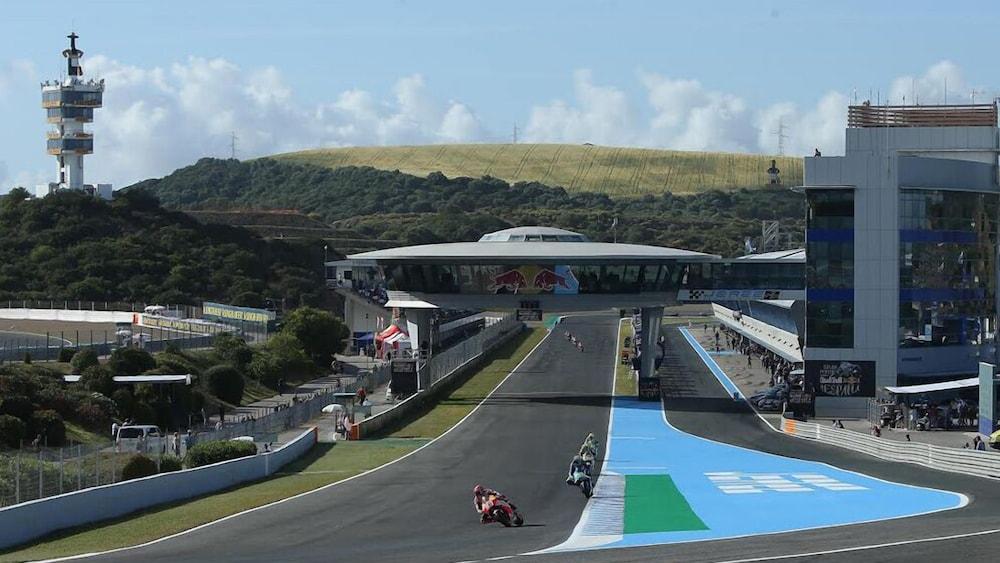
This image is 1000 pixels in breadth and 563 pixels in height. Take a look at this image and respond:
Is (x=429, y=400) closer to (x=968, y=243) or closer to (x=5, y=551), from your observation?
(x=968, y=243)

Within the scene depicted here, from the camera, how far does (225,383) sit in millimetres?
77312

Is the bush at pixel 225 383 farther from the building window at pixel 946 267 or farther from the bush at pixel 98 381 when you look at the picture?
the building window at pixel 946 267

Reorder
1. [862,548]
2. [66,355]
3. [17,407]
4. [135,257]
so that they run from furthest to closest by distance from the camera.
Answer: [135,257] < [66,355] < [17,407] < [862,548]

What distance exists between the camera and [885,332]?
73250 millimetres

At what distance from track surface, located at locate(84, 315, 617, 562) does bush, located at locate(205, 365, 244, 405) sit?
13959 millimetres

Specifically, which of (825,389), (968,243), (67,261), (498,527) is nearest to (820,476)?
(498,527)

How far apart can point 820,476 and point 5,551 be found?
1059 inches

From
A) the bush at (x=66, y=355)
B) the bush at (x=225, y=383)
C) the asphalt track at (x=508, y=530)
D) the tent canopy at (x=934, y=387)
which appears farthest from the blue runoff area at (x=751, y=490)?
the bush at (x=66, y=355)

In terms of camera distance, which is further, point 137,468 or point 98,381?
point 98,381

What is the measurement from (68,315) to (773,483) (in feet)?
303

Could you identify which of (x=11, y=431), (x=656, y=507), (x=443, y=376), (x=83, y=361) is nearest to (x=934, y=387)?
(x=656, y=507)

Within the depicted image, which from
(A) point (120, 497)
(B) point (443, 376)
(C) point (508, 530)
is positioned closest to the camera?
(C) point (508, 530)

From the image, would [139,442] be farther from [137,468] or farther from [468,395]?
[468,395]

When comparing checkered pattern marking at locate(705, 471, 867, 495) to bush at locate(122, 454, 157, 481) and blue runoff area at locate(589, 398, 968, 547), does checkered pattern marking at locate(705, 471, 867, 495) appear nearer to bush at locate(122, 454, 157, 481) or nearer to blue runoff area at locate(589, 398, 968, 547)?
blue runoff area at locate(589, 398, 968, 547)
